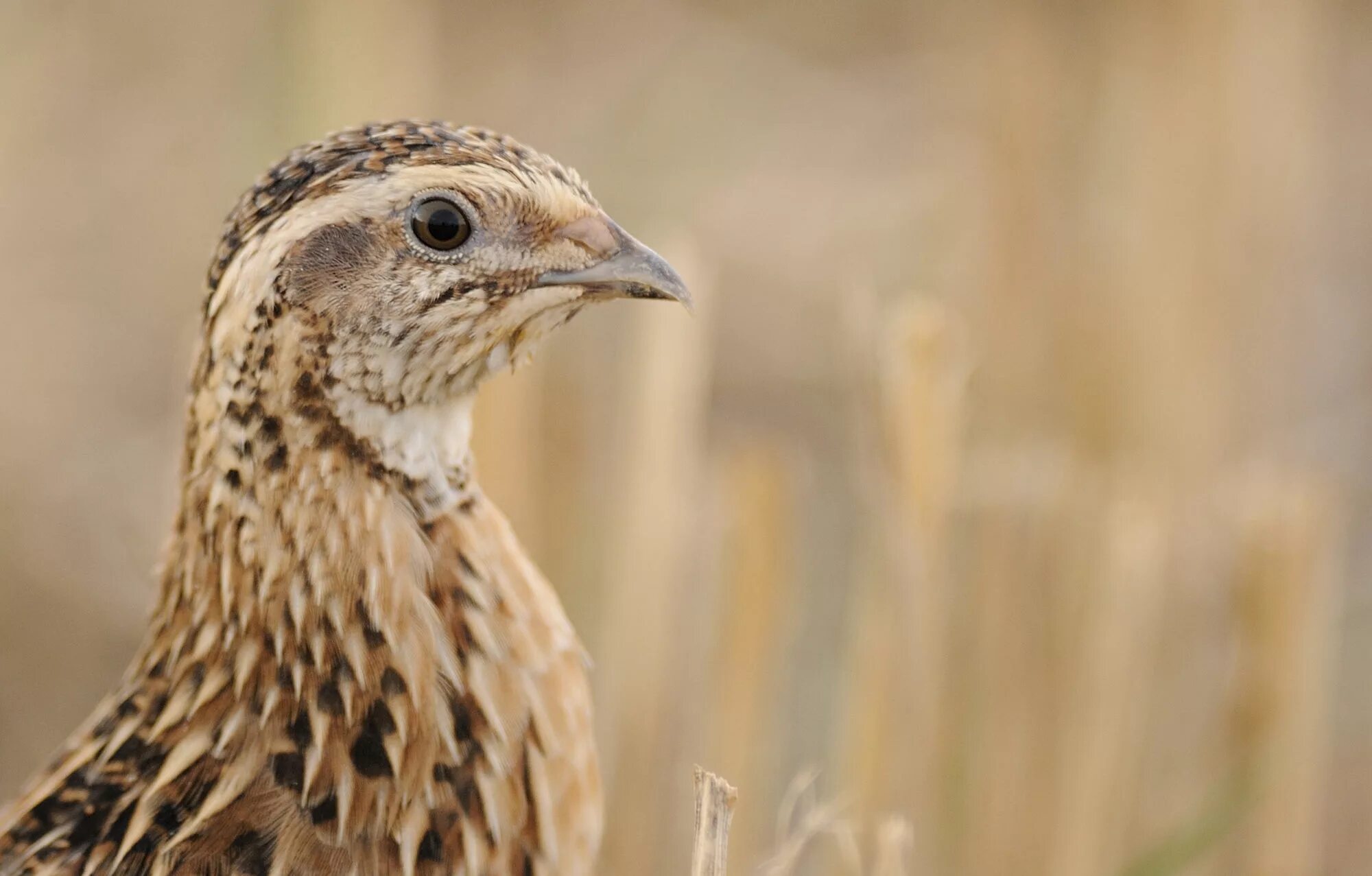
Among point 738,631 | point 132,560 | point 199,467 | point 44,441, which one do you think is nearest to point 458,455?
point 199,467

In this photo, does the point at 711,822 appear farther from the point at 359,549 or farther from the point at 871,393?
the point at 871,393

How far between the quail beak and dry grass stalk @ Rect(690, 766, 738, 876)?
0.65m

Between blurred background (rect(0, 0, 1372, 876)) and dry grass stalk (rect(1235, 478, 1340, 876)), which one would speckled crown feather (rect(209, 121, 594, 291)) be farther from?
dry grass stalk (rect(1235, 478, 1340, 876))

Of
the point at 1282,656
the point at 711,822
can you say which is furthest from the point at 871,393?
the point at 711,822

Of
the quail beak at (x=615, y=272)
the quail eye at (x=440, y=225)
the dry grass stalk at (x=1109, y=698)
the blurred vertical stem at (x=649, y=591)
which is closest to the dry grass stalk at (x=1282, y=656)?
the dry grass stalk at (x=1109, y=698)

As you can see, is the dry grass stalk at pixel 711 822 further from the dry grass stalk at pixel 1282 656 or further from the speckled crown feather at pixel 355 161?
the dry grass stalk at pixel 1282 656

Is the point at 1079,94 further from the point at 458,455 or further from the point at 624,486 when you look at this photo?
the point at 458,455

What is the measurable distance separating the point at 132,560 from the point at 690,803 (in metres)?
1.68

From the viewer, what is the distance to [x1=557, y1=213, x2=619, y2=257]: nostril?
217 centimetres

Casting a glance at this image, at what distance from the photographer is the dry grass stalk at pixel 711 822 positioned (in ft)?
5.85

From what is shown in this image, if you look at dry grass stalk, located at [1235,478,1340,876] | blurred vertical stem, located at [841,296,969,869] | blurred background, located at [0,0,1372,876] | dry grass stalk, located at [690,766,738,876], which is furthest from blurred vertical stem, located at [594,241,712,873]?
dry grass stalk, located at [690,766,738,876]

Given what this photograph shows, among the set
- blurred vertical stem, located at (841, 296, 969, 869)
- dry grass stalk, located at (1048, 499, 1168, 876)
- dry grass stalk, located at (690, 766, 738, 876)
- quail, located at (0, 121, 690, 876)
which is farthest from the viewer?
dry grass stalk, located at (1048, 499, 1168, 876)

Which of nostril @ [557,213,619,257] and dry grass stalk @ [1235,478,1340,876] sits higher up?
nostril @ [557,213,619,257]

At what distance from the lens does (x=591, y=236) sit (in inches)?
85.5
